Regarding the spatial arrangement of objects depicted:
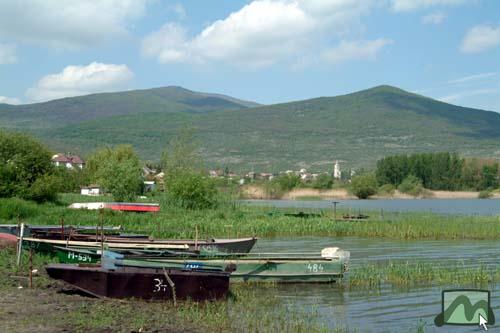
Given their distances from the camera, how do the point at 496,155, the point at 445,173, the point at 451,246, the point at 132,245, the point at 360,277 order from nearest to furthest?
the point at 360,277, the point at 132,245, the point at 451,246, the point at 445,173, the point at 496,155

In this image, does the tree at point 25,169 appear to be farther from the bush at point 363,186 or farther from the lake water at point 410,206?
the bush at point 363,186

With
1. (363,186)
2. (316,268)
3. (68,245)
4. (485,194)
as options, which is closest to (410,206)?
(363,186)

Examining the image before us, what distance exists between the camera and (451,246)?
105 feet

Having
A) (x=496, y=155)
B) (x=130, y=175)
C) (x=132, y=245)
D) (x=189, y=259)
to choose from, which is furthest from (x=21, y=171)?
(x=496, y=155)

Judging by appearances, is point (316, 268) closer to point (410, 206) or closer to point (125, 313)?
point (125, 313)

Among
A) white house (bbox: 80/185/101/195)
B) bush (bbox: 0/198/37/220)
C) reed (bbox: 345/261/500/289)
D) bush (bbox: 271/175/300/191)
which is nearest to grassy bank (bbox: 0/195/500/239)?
bush (bbox: 0/198/37/220)

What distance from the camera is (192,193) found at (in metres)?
52.0

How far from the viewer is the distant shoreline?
10944cm

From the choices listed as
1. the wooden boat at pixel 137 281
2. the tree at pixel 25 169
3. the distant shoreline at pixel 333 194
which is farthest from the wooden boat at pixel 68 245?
the distant shoreline at pixel 333 194

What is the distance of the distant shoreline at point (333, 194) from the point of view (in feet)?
359

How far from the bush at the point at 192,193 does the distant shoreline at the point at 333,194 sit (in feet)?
146

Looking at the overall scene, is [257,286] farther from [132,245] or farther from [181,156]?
[181,156]

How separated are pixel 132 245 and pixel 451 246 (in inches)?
696

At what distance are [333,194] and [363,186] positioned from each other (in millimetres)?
5902
